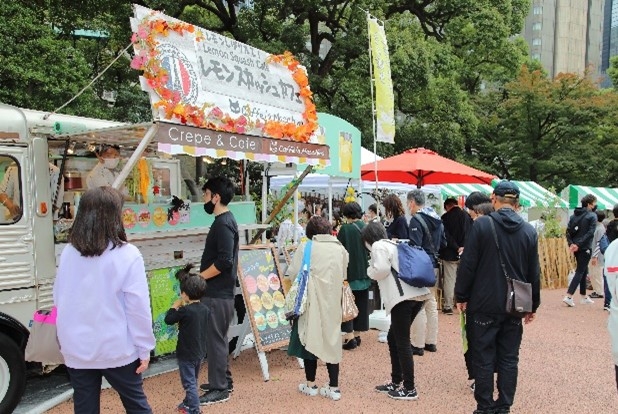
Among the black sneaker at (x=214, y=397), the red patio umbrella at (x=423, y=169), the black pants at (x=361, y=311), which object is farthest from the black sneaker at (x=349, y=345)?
the red patio umbrella at (x=423, y=169)

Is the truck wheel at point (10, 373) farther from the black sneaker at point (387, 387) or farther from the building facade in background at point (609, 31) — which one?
the building facade in background at point (609, 31)

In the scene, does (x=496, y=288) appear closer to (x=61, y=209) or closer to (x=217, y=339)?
(x=217, y=339)

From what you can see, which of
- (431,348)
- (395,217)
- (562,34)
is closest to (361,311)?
(431,348)

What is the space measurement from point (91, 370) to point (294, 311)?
2.22 metres

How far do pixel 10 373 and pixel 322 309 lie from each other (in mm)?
2593

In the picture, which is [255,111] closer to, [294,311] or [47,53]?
[294,311]

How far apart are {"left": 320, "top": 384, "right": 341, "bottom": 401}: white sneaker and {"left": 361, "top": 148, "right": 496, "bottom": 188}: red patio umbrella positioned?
199 inches

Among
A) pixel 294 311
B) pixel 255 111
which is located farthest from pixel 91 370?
pixel 255 111

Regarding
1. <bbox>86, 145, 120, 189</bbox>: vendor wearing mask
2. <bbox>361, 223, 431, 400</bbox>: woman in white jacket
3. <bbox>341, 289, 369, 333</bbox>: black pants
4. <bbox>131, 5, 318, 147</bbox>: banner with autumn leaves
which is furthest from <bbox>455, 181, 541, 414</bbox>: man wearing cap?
<bbox>86, 145, 120, 189</bbox>: vendor wearing mask

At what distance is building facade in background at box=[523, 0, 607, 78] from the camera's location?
246 ft

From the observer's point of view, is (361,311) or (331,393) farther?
(361,311)

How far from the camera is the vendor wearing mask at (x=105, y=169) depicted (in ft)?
18.4

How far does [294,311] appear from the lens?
4863 mm

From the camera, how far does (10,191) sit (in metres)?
4.69
